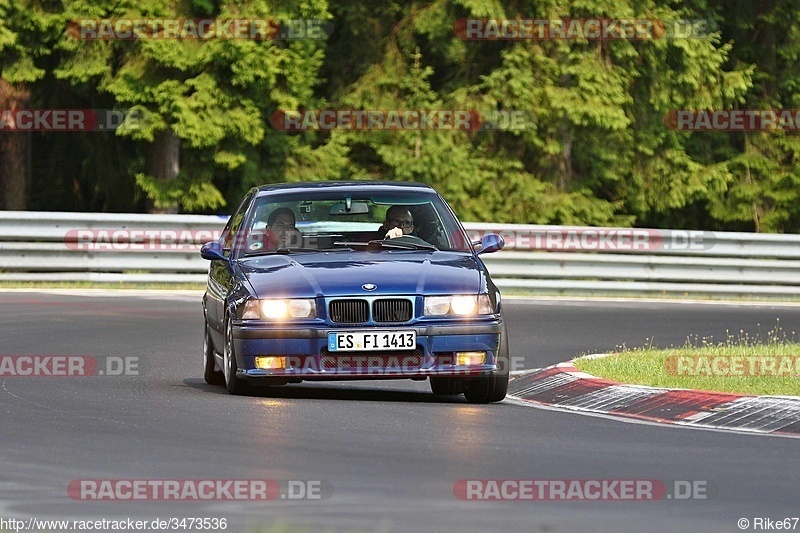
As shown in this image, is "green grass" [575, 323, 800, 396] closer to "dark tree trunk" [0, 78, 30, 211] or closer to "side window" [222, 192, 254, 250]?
"side window" [222, 192, 254, 250]

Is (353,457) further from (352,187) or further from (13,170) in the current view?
(13,170)

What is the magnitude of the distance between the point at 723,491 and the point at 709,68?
86.5 ft

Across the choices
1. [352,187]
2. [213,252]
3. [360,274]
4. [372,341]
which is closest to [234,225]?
[213,252]

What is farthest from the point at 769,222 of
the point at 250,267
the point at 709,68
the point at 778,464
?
the point at 778,464

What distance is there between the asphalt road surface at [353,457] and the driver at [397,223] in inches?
46.5

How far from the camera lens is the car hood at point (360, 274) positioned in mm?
12367

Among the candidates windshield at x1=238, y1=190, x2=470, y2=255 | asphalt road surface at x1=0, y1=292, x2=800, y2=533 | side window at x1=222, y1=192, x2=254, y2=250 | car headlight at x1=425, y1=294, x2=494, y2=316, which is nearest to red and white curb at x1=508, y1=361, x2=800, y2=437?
asphalt road surface at x1=0, y1=292, x2=800, y2=533

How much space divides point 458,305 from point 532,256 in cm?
1309

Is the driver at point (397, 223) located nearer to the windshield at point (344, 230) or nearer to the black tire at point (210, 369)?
the windshield at point (344, 230)

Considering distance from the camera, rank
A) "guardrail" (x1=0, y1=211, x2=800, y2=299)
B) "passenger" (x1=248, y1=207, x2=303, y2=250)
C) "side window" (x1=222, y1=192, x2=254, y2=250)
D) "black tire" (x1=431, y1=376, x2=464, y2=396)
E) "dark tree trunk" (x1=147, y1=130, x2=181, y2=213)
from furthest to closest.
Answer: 1. "dark tree trunk" (x1=147, y1=130, x2=181, y2=213)
2. "guardrail" (x1=0, y1=211, x2=800, y2=299)
3. "side window" (x1=222, y1=192, x2=254, y2=250)
4. "black tire" (x1=431, y1=376, x2=464, y2=396)
5. "passenger" (x1=248, y1=207, x2=303, y2=250)

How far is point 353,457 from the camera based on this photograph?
9.55m

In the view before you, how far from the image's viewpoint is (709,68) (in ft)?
112

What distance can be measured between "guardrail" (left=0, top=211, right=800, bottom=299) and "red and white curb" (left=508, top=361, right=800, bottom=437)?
10934 millimetres

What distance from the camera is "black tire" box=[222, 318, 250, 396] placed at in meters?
12.7
